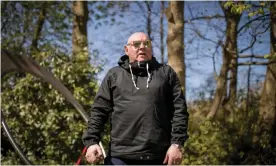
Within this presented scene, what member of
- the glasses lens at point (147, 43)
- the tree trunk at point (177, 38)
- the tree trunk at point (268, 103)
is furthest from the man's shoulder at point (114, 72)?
the tree trunk at point (268, 103)

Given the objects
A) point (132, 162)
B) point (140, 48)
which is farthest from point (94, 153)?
point (140, 48)

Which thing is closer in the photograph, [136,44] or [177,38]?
[136,44]

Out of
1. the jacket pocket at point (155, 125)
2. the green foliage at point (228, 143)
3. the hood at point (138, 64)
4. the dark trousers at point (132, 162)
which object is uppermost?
the hood at point (138, 64)

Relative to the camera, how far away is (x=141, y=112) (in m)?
2.80

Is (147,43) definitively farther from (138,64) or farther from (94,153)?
(94,153)

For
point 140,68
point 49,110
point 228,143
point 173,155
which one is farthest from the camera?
point 49,110

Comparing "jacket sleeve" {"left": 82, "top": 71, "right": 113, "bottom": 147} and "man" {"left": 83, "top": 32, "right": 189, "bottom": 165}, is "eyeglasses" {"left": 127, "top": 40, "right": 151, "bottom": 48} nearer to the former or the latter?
"man" {"left": 83, "top": 32, "right": 189, "bottom": 165}

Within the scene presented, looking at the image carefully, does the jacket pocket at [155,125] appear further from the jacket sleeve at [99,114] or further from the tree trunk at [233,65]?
the tree trunk at [233,65]

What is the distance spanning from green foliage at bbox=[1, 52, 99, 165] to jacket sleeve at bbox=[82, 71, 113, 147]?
202 inches

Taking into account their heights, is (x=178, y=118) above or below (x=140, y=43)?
below

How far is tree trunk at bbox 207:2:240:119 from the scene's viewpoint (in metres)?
7.92

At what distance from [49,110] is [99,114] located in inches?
216

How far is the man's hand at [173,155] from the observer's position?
2742 mm

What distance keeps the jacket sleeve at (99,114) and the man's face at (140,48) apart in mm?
216
